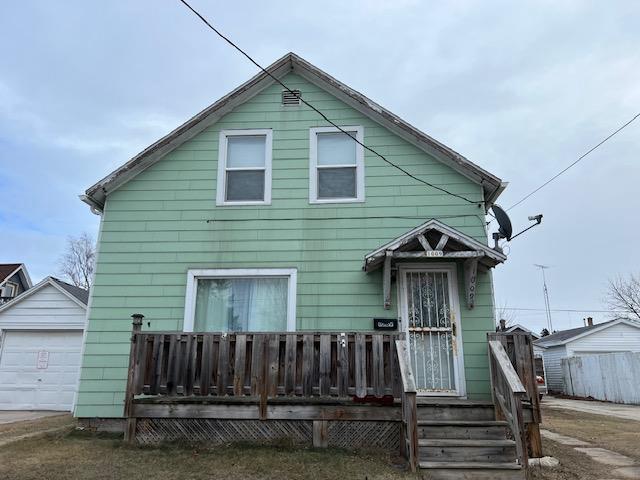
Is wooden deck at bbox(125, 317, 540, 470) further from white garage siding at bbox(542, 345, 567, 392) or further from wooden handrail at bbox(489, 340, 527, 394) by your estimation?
white garage siding at bbox(542, 345, 567, 392)

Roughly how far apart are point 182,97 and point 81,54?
2615 millimetres

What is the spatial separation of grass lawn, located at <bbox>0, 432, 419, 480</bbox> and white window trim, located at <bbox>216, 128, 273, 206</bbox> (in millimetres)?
4144

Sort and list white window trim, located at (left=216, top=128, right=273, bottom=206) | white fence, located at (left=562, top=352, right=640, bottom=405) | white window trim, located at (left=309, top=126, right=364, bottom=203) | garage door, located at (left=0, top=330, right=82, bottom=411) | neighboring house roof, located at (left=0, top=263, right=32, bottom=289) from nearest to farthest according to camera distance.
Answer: white window trim, located at (left=309, top=126, right=364, bottom=203) < white window trim, located at (left=216, top=128, right=273, bottom=206) < garage door, located at (left=0, top=330, right=82, bottom=411) < white fence, located at (left=562, top=352, right=640, bottom=405) < neighboring house roof, located at (left=0, top=263, right=32, bottom=289)

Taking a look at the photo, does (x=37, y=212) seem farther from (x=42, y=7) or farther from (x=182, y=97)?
(x=42, y=7)

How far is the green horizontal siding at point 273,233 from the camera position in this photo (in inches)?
309

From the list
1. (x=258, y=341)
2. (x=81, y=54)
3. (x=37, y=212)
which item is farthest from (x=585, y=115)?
(x=37, y=212)

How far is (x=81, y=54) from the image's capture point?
31.5 feet

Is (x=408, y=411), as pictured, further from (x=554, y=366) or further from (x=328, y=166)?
(x=554, y=366)

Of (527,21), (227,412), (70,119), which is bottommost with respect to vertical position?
(227,412)

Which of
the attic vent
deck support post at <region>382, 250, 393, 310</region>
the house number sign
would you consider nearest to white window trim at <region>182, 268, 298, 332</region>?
deck support post at <region>382, 250, 393, 310</region>

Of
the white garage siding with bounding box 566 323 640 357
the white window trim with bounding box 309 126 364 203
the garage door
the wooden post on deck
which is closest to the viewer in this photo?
the wooden post on deck

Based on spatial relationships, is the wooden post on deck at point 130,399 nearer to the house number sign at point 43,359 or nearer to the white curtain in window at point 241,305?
the white curtain in window at point 241,305

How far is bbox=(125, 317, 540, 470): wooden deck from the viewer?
250 inches

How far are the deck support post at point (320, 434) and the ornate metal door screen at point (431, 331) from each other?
185 centimetres
